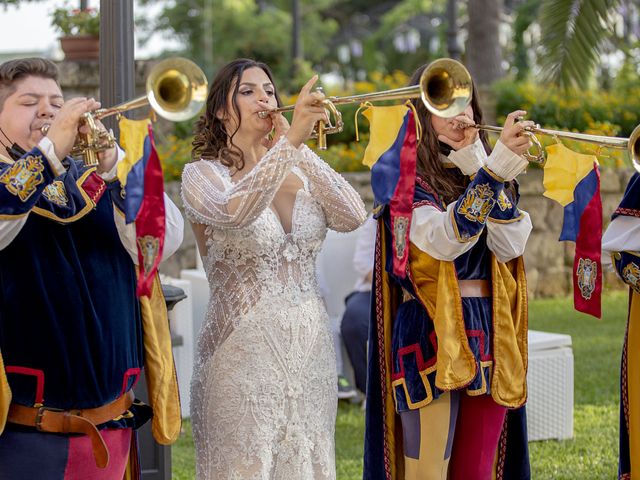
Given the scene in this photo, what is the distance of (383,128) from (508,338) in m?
0.88

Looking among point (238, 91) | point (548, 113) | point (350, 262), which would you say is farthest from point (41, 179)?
point (548, 113)

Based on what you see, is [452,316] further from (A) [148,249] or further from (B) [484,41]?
(B) [484,41]

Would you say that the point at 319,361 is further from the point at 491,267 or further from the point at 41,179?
the point at 41,179

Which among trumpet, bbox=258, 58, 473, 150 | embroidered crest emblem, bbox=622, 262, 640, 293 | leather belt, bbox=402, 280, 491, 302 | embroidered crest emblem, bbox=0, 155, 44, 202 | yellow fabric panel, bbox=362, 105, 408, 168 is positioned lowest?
leather belt, bbox=402, 280, 491, 302

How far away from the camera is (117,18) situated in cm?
433

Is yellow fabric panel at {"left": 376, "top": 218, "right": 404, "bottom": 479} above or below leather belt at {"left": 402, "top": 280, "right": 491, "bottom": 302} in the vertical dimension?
below

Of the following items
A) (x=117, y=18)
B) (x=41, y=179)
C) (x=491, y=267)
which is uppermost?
(x=117, y=18)

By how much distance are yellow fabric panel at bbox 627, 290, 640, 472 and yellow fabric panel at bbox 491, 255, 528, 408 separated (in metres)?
0.41

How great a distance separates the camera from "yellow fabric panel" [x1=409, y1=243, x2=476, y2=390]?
11.9ft

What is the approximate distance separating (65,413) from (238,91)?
131 cm

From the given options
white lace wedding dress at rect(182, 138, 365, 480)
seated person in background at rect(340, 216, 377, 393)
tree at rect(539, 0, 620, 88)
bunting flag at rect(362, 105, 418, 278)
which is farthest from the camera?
tree at rect(539, 0, 620, 88)

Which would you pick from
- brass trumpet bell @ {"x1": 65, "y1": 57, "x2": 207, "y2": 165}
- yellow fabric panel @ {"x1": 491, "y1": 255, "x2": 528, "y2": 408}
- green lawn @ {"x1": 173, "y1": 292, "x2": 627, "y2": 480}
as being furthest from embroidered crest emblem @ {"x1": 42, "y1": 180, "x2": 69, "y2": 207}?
green lawn @ {"x1": 173, "y1": 292, "x2": 627, "y2": 480}

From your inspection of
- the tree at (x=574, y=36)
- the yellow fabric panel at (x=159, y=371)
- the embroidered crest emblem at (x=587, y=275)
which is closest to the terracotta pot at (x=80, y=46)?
the tree at (x=574, y=36)

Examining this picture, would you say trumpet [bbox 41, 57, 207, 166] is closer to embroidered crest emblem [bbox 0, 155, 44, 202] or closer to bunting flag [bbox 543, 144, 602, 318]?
embroidered crest emblem [bbox 0, 155, 44, 202]
